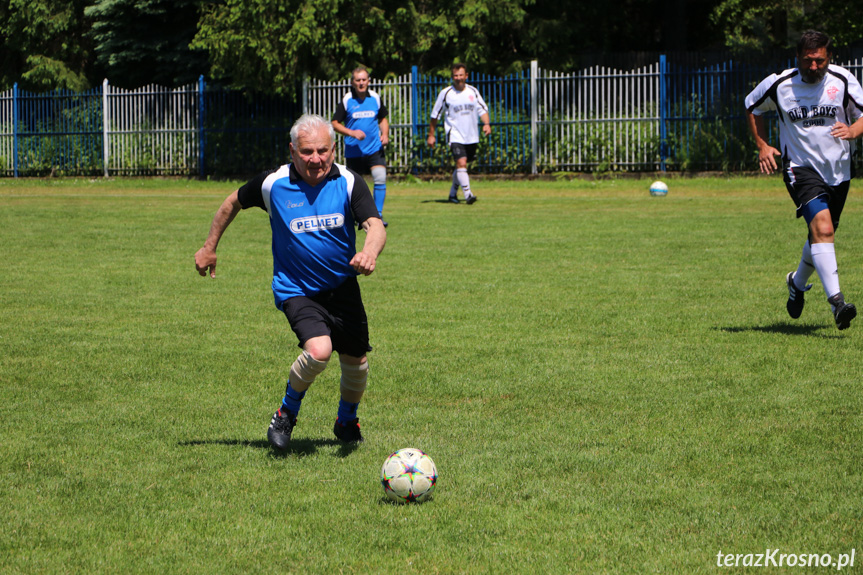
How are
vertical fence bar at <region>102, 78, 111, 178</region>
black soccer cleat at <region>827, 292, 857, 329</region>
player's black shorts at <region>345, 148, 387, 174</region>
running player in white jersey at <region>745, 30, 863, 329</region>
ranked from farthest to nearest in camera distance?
vertical fence bar at <region>102, 78, 111, 178</region> < player's black shorts at <region>345, 148, 387, 174</region> < running player in white jersey at <region>745, 30, 863, 329</region> < black soccer cleat at <region>827, 292, 857, 329</region>

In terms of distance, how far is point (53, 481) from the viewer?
16.4 ft

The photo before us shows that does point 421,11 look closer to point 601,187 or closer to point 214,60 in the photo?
point 214,60

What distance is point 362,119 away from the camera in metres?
16.4

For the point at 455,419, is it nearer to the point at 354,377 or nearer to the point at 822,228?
the point at 354,377

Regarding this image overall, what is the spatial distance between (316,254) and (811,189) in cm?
467

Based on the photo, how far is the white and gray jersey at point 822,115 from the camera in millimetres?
8391

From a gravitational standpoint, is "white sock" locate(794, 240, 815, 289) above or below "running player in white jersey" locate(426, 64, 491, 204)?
below

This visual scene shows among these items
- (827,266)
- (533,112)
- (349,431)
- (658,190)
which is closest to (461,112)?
(658,190)

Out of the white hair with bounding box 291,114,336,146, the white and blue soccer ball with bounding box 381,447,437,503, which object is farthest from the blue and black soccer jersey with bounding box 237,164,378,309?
the white and blue soccer ball with bounding box 381,447,437,503

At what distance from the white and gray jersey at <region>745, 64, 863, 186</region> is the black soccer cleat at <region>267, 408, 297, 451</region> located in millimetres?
5091

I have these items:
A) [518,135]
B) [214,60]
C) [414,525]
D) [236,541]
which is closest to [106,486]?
[236,541]

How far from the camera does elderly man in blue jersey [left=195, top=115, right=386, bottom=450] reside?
5.39 m

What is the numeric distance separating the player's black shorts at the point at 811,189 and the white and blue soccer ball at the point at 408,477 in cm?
487

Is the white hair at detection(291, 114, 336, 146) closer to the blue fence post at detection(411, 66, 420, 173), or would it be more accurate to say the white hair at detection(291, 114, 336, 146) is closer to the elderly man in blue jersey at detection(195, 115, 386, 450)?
the elderly man in blue jersey at detection(195, 115, 386, 450)
